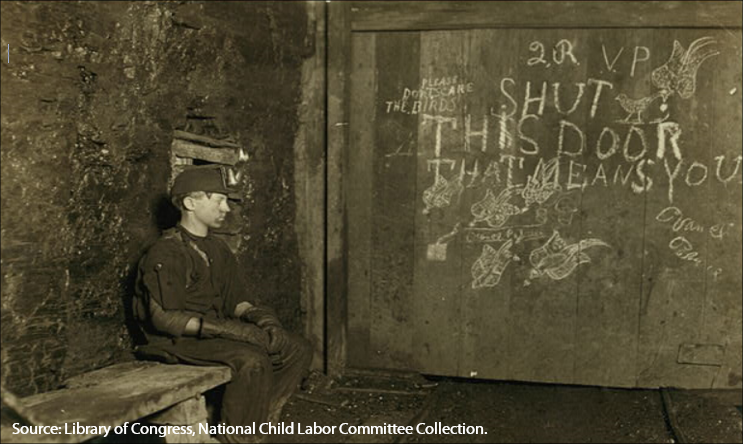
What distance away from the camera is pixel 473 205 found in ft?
15.9

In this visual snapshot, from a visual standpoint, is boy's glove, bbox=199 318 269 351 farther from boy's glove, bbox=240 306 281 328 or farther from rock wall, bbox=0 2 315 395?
rock wall, bbox=0 2 315 395

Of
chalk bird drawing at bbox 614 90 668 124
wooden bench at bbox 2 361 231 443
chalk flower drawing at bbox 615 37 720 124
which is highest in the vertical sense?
chalk flower drawing at bbox 615 37 720 124

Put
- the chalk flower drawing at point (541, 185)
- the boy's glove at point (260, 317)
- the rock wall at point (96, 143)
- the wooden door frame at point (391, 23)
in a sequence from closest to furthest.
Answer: the rock wall at point (96, 143)
the boy's glove at point (260, 317)
the wooden door frame at point (391, 23)
the chalk flower drawing at point (541, 185)

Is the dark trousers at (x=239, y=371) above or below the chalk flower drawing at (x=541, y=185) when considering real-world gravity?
below

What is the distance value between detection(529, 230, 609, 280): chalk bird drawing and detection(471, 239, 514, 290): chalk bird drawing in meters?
0.15

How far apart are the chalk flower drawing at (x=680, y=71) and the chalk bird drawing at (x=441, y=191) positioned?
1185mm

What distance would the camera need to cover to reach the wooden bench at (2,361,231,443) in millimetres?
2609

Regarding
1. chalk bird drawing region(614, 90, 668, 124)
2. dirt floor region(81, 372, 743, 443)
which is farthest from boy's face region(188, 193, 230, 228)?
chalk bird drawing region(614, 90, 668, 124)

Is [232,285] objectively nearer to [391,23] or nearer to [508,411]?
[508,411]

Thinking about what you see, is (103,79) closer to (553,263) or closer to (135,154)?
(135,154)

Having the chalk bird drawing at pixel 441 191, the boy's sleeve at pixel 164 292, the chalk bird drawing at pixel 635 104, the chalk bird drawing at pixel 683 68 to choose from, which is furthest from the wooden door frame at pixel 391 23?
A: the boy's sleeve at pixel 164 292

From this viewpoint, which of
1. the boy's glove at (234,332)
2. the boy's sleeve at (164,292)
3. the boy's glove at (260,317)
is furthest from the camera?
the boy's glove at (260,317)

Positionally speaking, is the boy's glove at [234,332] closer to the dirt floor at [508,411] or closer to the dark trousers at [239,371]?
the dark trousers at [239,371]

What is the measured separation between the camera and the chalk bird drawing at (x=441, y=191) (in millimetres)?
4844
